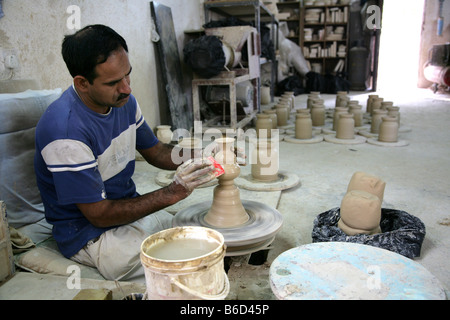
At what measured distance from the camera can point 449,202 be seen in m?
2.64

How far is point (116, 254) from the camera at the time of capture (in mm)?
1701

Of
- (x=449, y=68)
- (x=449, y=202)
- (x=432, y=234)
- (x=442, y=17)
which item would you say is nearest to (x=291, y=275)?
(x=432, y=234)

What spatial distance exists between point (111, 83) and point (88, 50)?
0.54ft

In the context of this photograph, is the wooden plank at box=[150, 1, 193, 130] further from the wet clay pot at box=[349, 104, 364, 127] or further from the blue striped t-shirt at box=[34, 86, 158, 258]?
the blue striped t-shirt at box=[34, 86, 158, 258]

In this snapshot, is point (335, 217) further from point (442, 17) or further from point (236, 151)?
point (442, 17)

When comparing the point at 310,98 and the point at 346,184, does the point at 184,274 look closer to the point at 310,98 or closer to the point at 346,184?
the point at 346,184

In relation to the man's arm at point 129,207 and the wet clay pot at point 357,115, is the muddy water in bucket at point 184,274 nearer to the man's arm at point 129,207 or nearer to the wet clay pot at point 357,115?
the man's arm at point 129,207

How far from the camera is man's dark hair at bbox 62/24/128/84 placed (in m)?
1.54

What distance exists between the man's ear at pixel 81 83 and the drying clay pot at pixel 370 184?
1.65 m

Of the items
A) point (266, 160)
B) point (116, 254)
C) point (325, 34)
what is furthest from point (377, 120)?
point (325, 34)

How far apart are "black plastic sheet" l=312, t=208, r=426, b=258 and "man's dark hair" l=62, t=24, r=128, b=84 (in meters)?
1.47

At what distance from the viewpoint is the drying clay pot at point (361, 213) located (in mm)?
1918

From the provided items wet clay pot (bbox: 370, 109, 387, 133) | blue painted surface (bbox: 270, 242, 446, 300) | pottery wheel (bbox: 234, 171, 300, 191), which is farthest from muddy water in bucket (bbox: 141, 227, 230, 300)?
wet clay pot (bbox: 370, 109, 387, 133)
